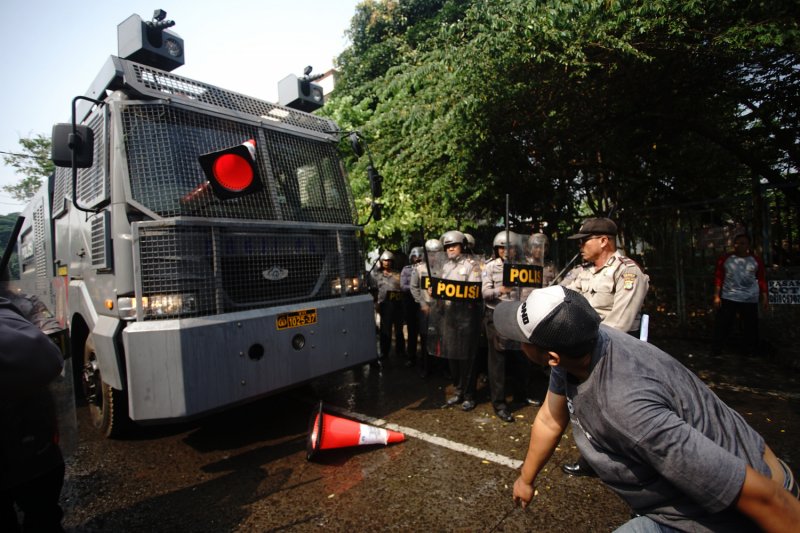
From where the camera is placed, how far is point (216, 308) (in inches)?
147

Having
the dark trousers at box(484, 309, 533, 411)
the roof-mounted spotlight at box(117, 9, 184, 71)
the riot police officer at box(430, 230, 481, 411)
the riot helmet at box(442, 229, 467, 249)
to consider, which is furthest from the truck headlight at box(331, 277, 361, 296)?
the roof-mounted spotlight at box(117, 9, 184, 71)

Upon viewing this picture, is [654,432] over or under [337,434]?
over

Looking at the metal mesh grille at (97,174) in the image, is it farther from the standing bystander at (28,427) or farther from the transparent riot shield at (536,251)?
the transparent riot shield at (536,251)

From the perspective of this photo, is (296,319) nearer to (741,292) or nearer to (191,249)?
A: (191,249)

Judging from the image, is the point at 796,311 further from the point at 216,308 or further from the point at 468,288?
the point at 216,308

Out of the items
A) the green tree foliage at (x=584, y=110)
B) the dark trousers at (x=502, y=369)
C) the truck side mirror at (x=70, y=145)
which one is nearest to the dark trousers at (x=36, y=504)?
the truck side mirror at (x=70, y=145)

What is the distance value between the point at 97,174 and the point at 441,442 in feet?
13.3

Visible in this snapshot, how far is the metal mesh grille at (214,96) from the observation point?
12.9ft

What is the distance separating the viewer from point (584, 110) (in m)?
7.79

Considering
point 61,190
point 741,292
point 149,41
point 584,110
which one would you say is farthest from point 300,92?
point 741,292

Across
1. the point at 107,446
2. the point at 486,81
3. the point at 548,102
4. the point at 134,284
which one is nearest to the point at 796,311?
the point at 548,102

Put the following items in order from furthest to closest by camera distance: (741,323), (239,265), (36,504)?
1. (741,323)
2. (239,265)
3. (36,504)

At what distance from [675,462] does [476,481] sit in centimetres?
236

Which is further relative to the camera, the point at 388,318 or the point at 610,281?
the point at 388,318
